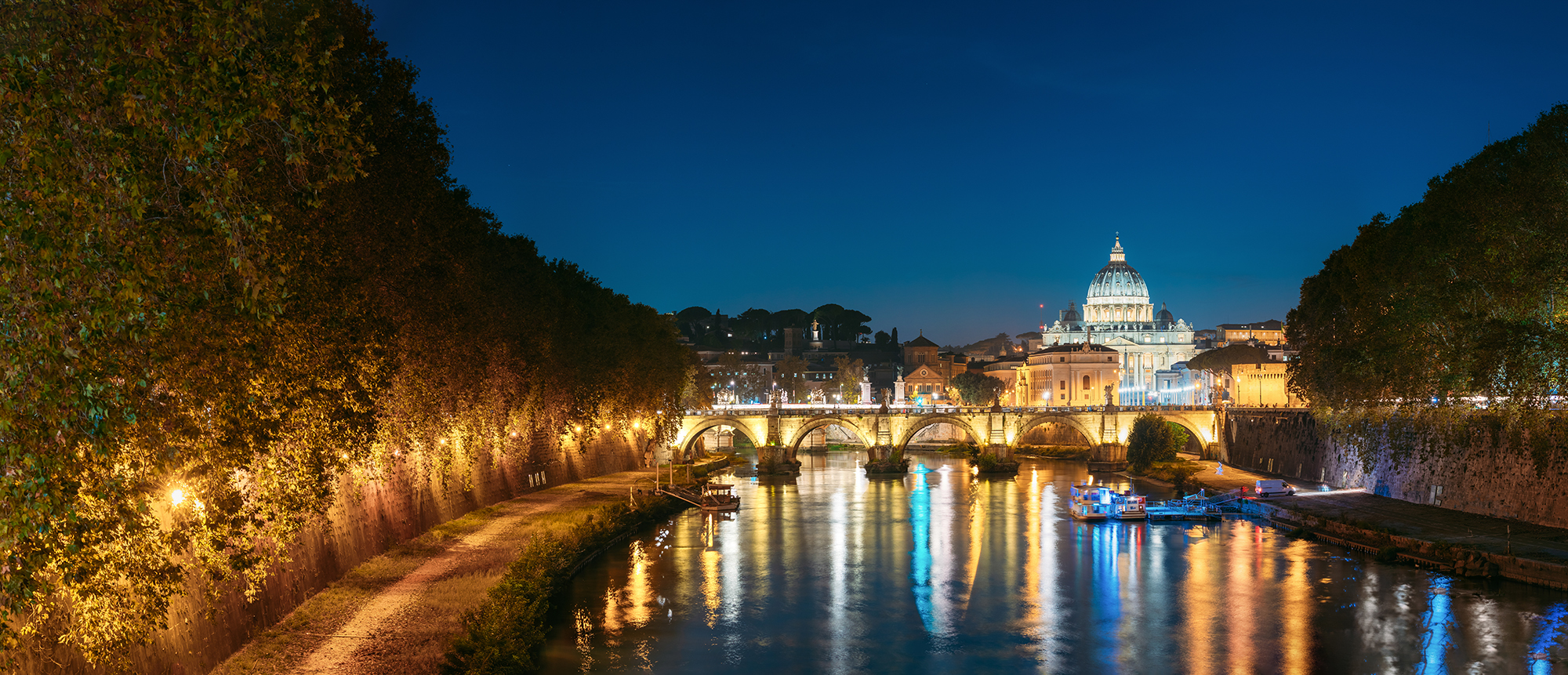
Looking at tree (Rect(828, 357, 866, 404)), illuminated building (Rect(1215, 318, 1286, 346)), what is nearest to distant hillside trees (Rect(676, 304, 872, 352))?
tree (Rect(828, 357, 866, 404))

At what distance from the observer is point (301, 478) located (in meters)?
17.9

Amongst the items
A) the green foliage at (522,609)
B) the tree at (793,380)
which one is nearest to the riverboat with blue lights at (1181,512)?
the green foliage at (522,609)

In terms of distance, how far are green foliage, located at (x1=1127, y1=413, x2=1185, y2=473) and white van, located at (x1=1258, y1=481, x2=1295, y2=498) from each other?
20261 mm

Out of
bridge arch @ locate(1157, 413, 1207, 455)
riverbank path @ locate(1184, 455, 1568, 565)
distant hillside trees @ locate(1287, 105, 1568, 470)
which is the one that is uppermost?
distant hillside trees @ locate(1287, 105, 1568, 470)

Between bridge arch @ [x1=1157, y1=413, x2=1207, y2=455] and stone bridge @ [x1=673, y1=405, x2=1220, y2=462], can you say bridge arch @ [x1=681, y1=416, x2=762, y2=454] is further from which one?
bridge arch @ [x1=1157, y1=413, x2=1207, y2=455]

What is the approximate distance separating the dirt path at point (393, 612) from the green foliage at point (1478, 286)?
26.4 metres

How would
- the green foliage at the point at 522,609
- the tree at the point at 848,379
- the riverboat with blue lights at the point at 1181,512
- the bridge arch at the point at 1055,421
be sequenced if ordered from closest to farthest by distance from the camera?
the green foliage at the point at 522,609
the riverboat with blue lights at the point at 1181,512
the bridge arch at the point at 1055,421
the tree at the point at 848,379

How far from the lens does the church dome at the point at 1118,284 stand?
167 meters

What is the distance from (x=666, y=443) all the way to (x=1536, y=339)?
51.0m

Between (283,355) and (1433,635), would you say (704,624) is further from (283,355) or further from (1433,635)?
(1433,635)

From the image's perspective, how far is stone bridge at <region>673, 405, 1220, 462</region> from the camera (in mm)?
76125

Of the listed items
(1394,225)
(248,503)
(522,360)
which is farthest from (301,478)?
(1394,225)

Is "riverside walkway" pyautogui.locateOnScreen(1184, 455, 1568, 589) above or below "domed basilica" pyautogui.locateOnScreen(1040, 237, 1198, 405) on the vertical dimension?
below

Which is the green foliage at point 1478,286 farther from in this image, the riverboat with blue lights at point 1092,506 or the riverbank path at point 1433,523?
the riverboat with blue lights at point 1092,506
